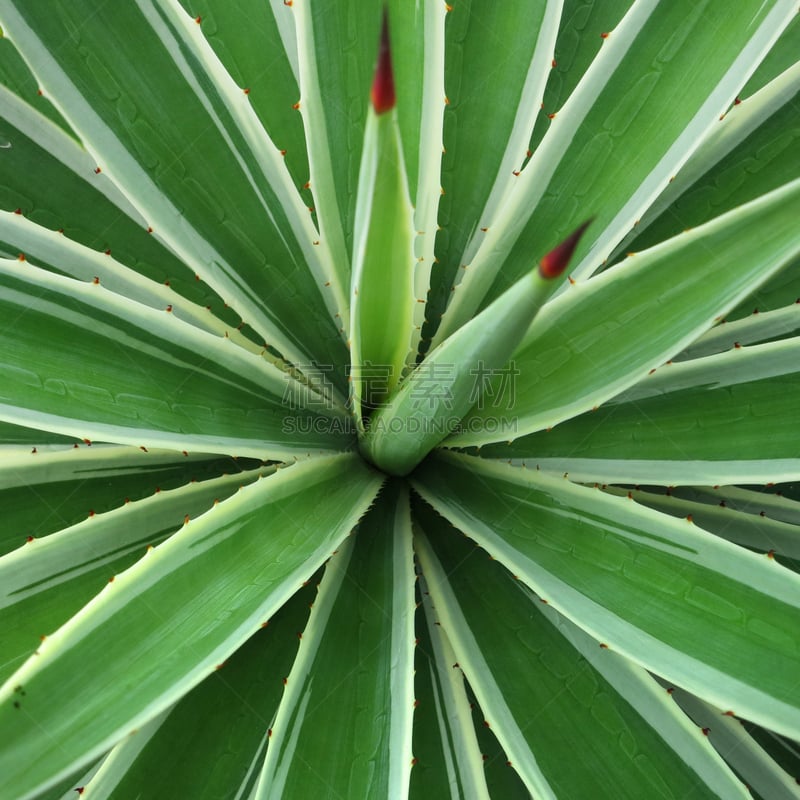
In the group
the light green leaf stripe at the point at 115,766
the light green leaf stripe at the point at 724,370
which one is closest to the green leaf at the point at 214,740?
the light green leaf stripe at the point at 115,766

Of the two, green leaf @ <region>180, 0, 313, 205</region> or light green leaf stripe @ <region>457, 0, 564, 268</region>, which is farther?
green leaf @ <region>180, 0, 313, 205</region>

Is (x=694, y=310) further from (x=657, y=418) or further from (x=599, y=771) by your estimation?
(x=599, y=771)

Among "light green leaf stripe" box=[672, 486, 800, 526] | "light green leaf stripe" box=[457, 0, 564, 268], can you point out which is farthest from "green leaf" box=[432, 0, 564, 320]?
"light green leaf stripe" box=[672, 486, 800, 526]

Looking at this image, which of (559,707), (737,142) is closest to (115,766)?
(559,707)

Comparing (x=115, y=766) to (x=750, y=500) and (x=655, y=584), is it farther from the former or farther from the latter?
(x=750, y=500)

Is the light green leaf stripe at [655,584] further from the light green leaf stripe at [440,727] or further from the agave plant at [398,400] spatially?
the light green leaf stripe at [440,727]

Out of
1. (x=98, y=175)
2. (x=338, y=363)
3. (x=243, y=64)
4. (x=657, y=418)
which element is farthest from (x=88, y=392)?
(x=657, y=418)

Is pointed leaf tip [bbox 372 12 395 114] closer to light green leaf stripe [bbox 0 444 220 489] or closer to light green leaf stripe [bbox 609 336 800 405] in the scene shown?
light green leaf stripe [bbox 609 336 800 405]
